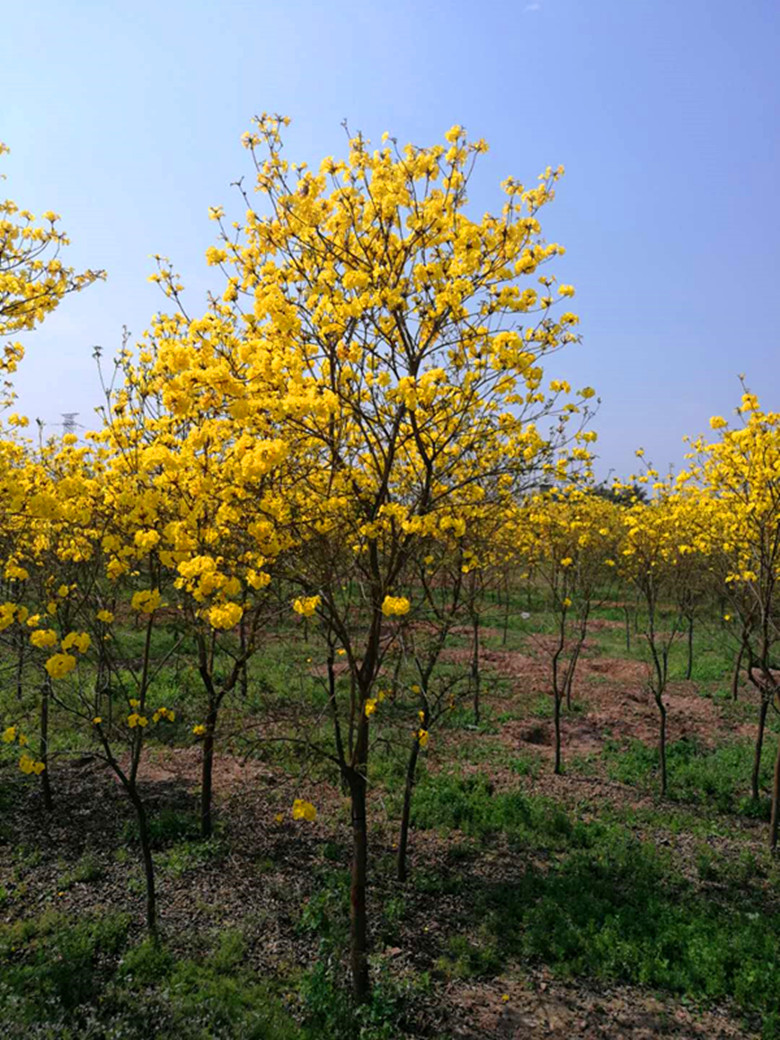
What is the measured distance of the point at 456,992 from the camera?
4.91 meters

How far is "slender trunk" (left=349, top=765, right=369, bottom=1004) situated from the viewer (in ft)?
15.3

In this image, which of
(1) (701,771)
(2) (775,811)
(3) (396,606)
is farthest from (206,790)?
(1) (701,771)

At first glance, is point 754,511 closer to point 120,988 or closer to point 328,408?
point 328,408

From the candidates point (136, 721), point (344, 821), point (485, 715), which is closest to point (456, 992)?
point (344, 821)

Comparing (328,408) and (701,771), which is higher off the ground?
(328,408)

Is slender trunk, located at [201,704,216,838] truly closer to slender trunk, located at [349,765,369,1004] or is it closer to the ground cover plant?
the ground cover plant

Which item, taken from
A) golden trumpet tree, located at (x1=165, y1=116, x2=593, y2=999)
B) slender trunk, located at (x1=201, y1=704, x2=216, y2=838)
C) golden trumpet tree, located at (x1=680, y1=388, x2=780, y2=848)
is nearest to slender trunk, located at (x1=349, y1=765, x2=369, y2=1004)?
golden trumpet tree, located at (x1=165, y1=116, x2=593, y2=999)

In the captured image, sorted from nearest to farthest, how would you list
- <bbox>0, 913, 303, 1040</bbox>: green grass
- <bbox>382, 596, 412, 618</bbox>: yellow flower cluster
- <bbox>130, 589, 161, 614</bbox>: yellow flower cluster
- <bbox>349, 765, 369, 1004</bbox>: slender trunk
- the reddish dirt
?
1. <bbox>382, 596, 412, 618</bbox>: yellow flower cluster
2. <bbox>130, 589, 161, 614</bbox>: yellow flower cluster
3. <bbox>0, 913, 303, 1040</bbox>: green grass
4. the reddish dirt
5. <bbox>349, 765, 369, 1004</bbox>: slender trunk

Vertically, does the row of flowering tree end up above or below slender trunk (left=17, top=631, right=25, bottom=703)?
above

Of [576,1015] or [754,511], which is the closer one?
[576,1015]

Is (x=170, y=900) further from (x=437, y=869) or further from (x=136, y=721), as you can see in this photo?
(x=437, y=869)

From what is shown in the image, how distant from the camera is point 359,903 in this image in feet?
15.6

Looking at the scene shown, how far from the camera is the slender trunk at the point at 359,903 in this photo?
4.68 metres

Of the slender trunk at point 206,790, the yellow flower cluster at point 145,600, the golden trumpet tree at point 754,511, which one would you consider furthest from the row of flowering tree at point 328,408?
the golden trumpet tree at point 754,511
